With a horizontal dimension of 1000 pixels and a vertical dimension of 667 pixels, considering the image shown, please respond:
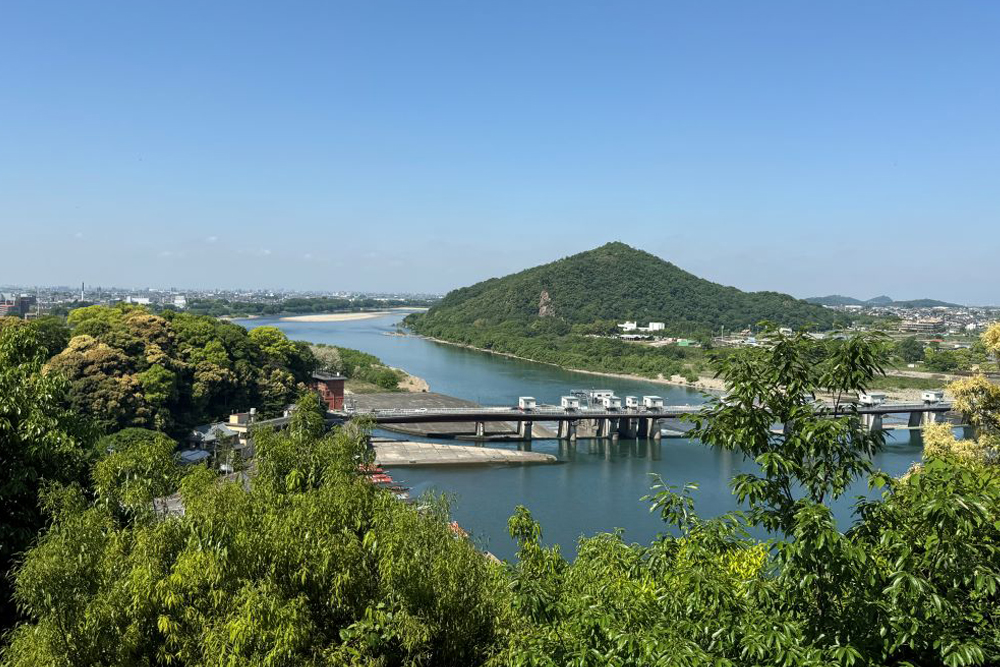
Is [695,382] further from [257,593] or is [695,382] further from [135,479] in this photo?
[257,593]

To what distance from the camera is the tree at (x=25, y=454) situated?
18.2ft

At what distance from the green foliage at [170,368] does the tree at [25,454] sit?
13.5 metres

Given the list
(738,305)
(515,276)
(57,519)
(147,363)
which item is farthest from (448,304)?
(57,519)

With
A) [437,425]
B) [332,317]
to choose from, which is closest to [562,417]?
[437,425]

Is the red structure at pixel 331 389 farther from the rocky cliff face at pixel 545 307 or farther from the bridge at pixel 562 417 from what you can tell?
the rocky cliff face at pixel 545 307

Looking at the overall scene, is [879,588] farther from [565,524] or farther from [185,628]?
[565,524]

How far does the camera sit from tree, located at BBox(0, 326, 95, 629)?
555 cm

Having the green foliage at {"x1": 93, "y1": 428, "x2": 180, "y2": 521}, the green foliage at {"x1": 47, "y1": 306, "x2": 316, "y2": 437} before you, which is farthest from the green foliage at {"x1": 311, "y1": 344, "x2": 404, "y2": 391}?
the green foliage at {"x1": 93, "y1": 428, "x2": 180, "y2": 521}

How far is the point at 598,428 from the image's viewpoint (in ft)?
106

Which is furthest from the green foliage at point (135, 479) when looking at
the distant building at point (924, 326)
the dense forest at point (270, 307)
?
the distant building at point (924, 326)

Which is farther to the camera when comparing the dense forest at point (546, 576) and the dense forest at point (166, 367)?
the dense forest at point (166, 367)

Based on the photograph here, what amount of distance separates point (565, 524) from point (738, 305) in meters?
83.8

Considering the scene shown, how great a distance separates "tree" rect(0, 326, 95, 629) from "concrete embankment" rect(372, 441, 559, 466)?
18.8 m

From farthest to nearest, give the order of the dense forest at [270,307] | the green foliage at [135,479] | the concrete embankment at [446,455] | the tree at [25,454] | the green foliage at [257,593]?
the dense forest at [270,307] → the concrete embankment at [446,455] → the tree at [25,454] → the green foliage at [135,479] → the green foliage at [257,593]
